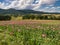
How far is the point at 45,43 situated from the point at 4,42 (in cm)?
153

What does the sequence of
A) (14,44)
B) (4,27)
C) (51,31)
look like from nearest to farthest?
(14,44), (51,31), (4,27)

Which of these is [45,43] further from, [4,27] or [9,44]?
[4,27]

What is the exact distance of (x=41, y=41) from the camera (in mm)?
8133

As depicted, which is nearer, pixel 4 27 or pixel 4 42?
pixel 4 42

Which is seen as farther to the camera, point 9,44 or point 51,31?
point 51,31

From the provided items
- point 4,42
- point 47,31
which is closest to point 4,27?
point 47,31

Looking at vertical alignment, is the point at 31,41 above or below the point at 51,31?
above

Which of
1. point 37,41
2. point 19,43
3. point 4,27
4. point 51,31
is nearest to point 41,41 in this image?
point 37,41

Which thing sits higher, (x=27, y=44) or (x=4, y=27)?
(x=27, y=44)

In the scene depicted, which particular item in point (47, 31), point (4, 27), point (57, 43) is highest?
point (57, 43)

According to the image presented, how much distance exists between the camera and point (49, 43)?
778 cm

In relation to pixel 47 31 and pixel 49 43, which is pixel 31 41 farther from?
pixel 47 31

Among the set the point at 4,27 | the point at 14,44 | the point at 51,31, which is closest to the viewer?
the point at 14,44

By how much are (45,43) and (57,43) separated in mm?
495
